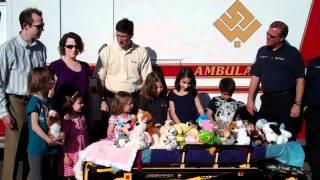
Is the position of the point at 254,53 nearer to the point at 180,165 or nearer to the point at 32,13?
the point at 180,165

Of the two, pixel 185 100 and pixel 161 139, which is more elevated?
pixel 185 100

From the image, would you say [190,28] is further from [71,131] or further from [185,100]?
[71,131]

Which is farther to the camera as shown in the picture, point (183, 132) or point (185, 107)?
point (185, 107)

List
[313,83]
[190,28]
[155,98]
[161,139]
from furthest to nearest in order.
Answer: [190,28] → [313,83] → [155,98] → [161,139]

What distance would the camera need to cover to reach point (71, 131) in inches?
221

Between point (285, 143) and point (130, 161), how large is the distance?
1514 mm

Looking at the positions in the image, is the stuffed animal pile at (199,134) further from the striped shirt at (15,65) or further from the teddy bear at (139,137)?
the striped shirt at (15,65)

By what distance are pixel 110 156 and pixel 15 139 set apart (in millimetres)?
1084

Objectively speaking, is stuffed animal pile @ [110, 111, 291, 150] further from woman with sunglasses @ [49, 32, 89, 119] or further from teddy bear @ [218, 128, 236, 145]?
woman with sunglasses @ [49, 32, 89, 119]

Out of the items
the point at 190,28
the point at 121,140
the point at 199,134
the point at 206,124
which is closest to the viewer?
the point at 121,140

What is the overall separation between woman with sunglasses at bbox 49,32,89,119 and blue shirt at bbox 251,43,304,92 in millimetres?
1919

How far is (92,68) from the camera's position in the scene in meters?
6.52

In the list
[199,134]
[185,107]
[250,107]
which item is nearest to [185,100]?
[185,107]

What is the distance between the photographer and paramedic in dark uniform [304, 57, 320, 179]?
6.19m
